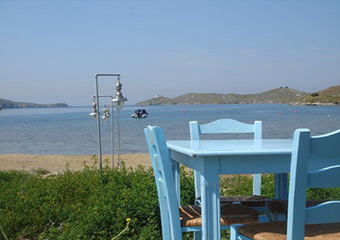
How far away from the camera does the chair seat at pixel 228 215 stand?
2611 mm

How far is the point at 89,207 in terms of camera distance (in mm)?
4164

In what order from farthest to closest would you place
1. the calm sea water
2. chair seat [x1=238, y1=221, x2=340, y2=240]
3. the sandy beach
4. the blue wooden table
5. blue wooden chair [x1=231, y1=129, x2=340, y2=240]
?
1. the calm sea water
2. the sandy beach
3. the blue wooden table
4. chair seat [x1=238, y1=221, x2=340, y2=240]
5. blue wooden chair [x1=231, y1=129, x2=340, y2=240]

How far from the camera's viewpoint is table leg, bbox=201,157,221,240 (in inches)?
88.7

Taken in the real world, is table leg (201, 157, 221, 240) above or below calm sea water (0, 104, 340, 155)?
above

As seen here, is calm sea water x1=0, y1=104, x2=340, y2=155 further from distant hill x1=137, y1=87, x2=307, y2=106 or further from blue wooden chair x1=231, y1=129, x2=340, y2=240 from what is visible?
distant hill x1=137, y1=87, x2=307, y2=106

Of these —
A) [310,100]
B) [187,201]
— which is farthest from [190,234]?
[310,100]

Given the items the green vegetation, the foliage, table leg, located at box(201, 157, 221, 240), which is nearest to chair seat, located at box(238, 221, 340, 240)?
table leg, located at box(201, 157, 221, 240)

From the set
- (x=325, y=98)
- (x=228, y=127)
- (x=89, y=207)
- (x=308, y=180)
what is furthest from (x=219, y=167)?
(x=325, y=98)

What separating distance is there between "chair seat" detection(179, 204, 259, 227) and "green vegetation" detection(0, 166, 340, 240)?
0.51 metres

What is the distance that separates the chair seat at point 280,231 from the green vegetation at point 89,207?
1.08 meters

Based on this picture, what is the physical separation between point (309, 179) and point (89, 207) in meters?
2.76

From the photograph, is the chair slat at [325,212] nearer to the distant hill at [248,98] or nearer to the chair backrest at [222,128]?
the chair backrest at [222,128]

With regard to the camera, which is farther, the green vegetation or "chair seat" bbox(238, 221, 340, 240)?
the green vegetation

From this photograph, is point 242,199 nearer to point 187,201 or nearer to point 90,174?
point 187,201
